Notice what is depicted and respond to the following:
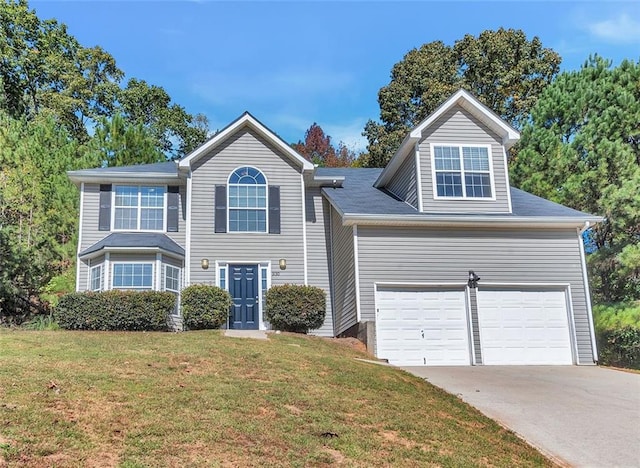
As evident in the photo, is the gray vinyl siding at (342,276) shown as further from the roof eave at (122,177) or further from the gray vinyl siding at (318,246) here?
the roof eave at (122,177)

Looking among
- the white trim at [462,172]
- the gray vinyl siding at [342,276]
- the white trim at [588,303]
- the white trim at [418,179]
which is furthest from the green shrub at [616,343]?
the gray vinyl siding at [342,276]

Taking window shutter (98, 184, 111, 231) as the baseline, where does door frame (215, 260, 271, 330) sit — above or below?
below

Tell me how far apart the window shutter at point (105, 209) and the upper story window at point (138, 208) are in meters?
0.17

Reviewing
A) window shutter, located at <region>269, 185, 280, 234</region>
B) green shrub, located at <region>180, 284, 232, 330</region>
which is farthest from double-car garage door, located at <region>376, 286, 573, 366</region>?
green shrub, located at <region>180, 284, 232, 330</region>

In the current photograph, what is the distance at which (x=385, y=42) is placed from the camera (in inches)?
619

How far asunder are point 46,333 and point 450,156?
11.3 m

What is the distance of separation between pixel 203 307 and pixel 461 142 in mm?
8610

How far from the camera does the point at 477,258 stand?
1567cm

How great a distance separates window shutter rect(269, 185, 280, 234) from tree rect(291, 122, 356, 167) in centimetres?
2573

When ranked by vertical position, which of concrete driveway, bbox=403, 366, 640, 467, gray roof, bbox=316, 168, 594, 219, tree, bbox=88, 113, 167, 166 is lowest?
concrete driveway, bbox=403, 366, 640, 467

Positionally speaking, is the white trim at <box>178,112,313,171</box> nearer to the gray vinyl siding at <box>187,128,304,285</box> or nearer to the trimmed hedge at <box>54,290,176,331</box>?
the gray vinyl siding at <box>187,128,304,285</box>

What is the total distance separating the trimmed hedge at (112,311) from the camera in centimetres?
1470

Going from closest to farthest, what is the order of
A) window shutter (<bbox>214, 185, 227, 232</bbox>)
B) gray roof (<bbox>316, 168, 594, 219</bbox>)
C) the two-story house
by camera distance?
the two-story house → gray roof (<bbox>316, 168, 594, 219</bbox>) → window shutter (<bbox>214, 185, 227, 232</bbox>)

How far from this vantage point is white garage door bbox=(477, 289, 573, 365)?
49.4ft
